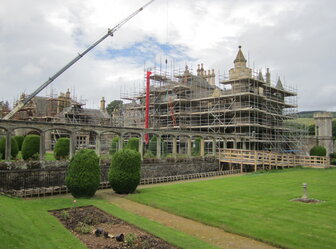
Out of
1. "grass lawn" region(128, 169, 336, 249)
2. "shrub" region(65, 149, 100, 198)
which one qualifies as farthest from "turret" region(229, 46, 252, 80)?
"shrub" region(65, 149, 100, 198)

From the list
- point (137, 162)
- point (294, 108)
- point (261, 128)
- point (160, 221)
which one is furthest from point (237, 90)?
point (160, 221)

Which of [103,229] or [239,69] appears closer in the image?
[103,229]

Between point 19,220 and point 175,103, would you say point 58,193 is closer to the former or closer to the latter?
point 19,220

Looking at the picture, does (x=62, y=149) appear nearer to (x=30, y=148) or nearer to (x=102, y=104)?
(x=30, y=148)

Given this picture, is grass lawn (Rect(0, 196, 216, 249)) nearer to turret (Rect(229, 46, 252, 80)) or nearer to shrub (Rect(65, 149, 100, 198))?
shrub (Rect(65, 149, 100, 198))

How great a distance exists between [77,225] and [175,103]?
36202 millimetres

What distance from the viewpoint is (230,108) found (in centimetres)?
4312

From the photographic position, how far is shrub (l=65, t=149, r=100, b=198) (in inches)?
666

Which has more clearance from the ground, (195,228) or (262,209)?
(262,209)

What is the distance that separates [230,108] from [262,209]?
100 feet

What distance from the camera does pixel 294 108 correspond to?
52.1 m

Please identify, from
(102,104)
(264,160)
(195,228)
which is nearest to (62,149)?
(264,160)

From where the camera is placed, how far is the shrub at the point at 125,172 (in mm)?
18625

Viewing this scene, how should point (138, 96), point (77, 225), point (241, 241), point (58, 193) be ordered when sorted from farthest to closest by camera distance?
point (138, 96)
point (58, 193)
point (77, 225)
point (241, 241)
